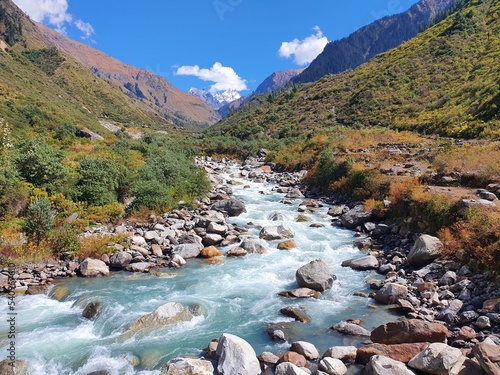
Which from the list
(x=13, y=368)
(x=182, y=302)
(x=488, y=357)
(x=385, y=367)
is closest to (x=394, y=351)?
(x=385, y=367)

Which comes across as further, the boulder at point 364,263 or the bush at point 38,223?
the bush at point 38,223

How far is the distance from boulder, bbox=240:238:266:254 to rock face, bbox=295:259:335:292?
3.67m

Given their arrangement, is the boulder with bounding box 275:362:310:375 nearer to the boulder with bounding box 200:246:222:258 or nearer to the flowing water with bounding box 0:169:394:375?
the flowing water with bounding box 0:169:394:375

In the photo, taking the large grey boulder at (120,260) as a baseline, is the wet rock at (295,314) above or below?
below

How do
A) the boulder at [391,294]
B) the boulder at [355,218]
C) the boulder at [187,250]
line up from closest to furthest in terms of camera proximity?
the boulder at [391,294] → the boulder at [187,250] → the boulder at [355,218]

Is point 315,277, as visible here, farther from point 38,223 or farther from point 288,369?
point 38,223

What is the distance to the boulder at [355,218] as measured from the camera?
1953 centimetres

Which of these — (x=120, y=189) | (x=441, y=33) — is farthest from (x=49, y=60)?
(x=120, y=189)

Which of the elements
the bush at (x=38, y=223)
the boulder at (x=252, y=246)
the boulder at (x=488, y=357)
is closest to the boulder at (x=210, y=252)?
the boulder at (x=252, y=246)

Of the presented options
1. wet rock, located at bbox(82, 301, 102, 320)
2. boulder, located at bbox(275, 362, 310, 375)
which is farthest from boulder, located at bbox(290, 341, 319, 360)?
wet rock, located at bbox(82, 301, 102, 320)

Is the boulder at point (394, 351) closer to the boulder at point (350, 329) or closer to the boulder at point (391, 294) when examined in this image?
the boulder at point (350, 329)

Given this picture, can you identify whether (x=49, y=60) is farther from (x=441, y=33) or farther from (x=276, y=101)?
(x=441, y=33)

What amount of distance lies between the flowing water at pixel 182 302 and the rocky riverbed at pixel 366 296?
1.58 ft

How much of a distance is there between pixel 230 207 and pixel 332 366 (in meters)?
15.5
